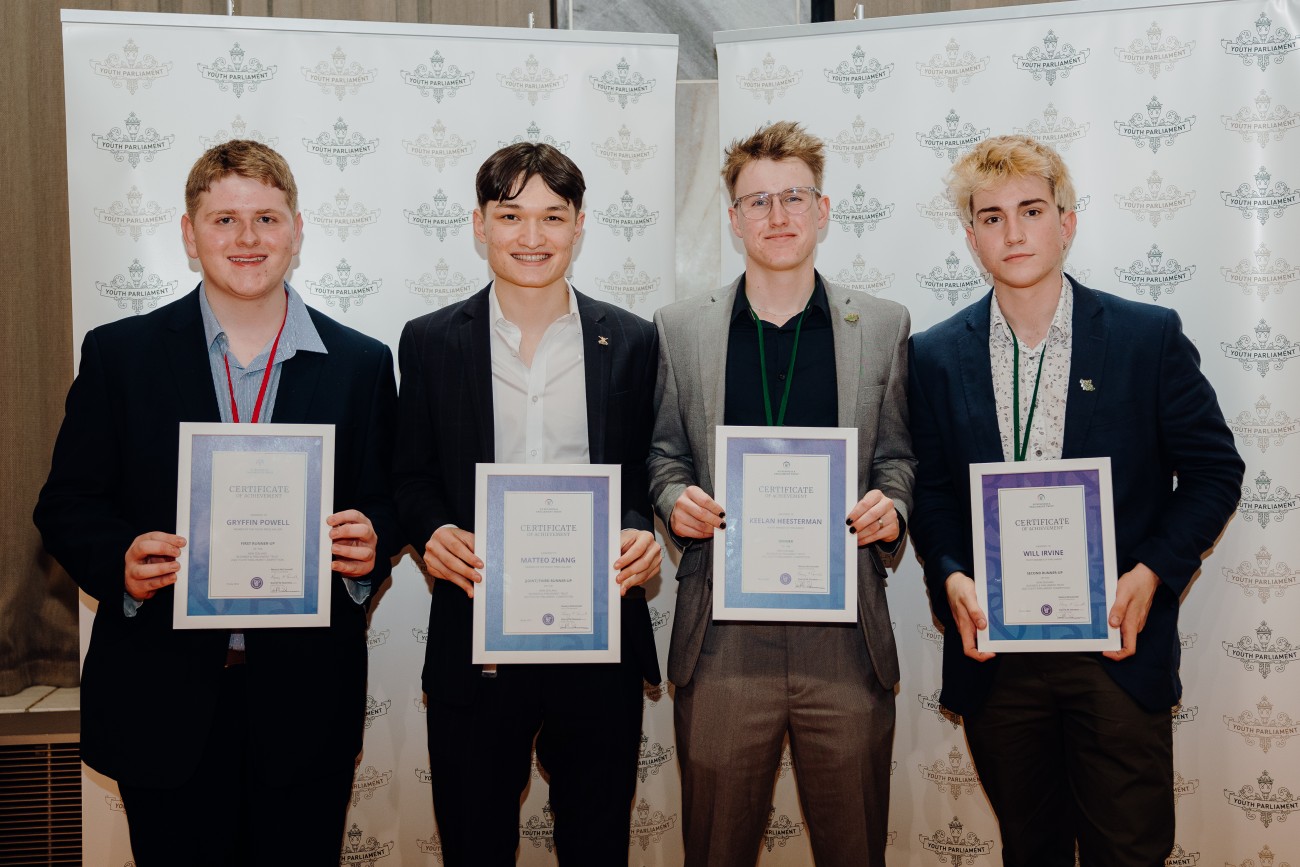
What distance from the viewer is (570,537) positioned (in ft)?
7.51

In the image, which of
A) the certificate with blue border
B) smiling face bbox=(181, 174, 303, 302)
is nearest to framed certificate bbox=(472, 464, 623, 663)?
smiling face bbox=(181, 174, 303, 302)

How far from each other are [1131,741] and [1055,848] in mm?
398

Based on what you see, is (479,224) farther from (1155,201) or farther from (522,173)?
(1155,201)

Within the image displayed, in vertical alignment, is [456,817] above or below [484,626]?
below

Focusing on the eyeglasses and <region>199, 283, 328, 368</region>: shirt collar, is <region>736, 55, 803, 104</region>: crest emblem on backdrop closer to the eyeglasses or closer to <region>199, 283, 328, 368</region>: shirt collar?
the eyeglasses

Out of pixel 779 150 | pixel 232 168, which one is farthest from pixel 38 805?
pixel 779 150

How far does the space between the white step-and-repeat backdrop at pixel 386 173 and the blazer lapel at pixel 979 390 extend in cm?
112

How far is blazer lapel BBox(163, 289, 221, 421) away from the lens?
7.53ft

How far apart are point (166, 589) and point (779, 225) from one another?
1.87 meters

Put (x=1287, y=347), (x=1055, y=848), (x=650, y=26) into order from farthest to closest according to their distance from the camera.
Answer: (x=650, y=26)
(x=1287, y=347)
(x=1055, y=848)

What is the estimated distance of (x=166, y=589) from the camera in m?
2.29

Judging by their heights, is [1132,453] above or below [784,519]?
above

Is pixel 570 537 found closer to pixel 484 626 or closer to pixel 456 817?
pixel 484 626

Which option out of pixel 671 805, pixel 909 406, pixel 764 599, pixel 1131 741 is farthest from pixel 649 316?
pixel 1131 741
